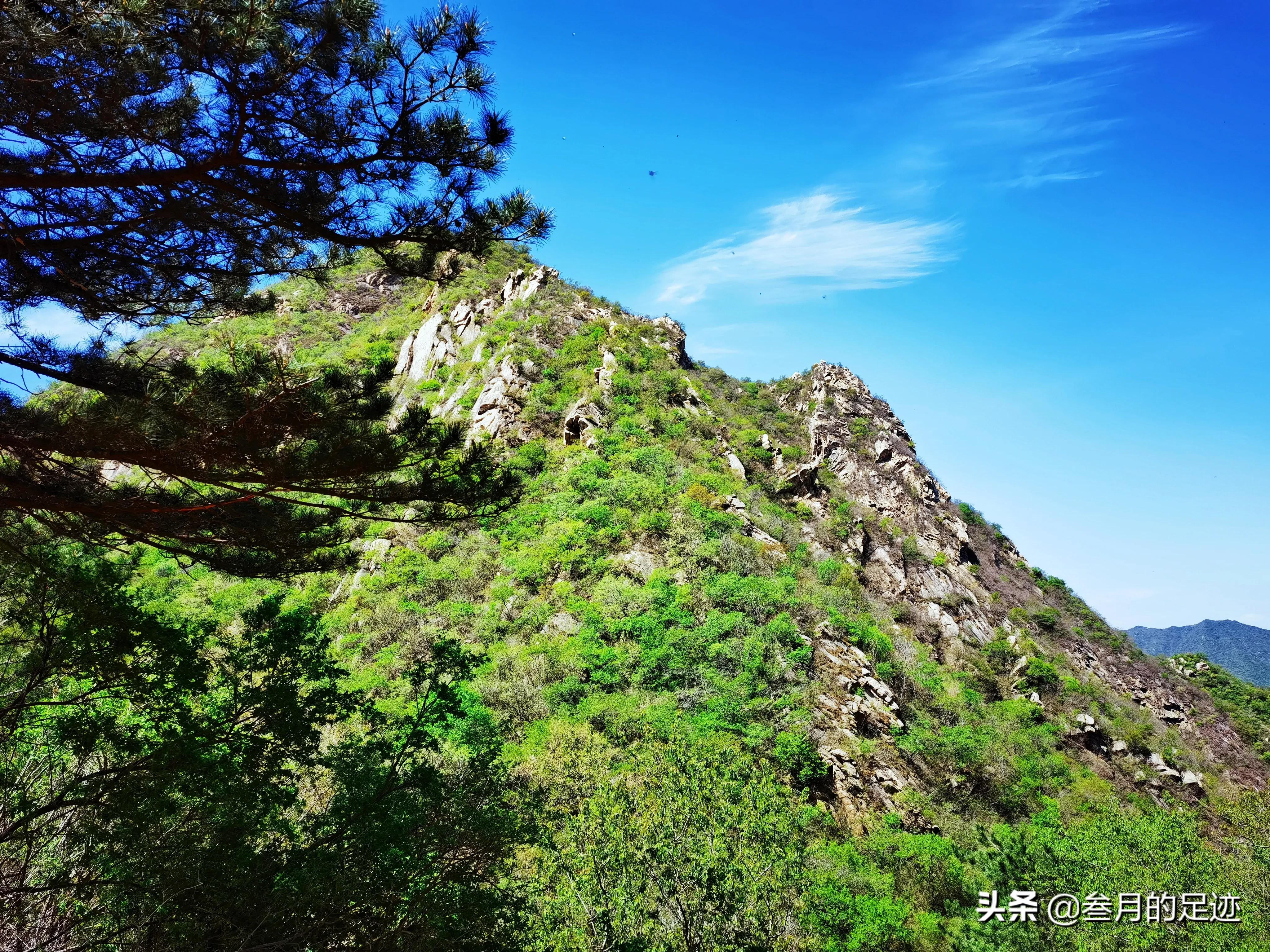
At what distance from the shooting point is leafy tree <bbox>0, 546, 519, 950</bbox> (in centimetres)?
525

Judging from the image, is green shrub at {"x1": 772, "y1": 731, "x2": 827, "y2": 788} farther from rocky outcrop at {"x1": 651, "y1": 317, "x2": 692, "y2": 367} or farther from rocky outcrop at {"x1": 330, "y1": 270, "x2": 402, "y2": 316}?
rocky outcrop at {"x1": 330, "y1": 270, "x2": 402, "y2": 316}

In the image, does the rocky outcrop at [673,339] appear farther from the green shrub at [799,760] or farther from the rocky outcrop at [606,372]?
the green shrub at [799,760]

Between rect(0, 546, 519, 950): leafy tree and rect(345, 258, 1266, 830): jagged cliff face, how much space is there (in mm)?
7770

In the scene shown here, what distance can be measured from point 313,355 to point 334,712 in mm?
30110

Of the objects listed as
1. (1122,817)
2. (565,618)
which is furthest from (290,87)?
(1122,817)

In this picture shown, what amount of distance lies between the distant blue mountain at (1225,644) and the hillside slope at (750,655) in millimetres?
179101

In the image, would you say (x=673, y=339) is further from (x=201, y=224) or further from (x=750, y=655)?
(x=201, y=224)

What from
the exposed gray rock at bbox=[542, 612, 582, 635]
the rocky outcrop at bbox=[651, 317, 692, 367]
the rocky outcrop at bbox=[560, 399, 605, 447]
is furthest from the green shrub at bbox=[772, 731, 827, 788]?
the rocky outcrop at bbox=[651, 317, 692, 367]

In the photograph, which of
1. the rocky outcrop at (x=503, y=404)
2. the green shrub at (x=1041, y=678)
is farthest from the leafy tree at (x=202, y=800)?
the green shrub at (x=1041, y=678)

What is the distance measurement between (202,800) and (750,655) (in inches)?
490

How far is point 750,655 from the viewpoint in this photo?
1594 centimetres

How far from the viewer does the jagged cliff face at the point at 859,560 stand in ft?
53.7

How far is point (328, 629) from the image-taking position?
63.2 ft

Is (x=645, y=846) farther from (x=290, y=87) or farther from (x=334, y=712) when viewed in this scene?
(x=290, y=87)
